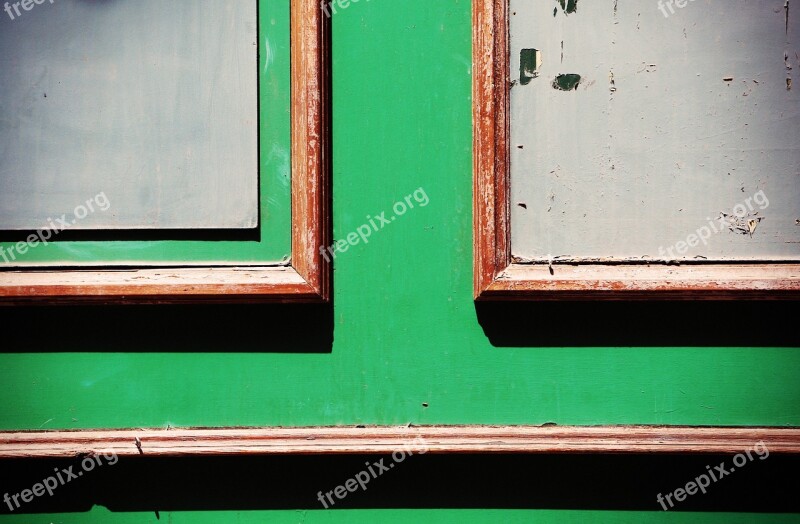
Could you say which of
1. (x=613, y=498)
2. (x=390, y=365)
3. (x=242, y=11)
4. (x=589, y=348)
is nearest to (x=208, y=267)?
(x=390, y=365)

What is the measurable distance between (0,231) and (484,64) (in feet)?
3.43

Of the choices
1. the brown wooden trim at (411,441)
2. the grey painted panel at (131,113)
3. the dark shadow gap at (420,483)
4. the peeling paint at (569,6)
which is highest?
the peeling paint at (569,6)

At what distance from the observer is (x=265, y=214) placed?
1.03 metres

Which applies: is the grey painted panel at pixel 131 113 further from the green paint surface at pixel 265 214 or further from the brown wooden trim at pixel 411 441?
the brown wooden trim at pixel 411 441

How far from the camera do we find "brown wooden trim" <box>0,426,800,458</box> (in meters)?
0.99

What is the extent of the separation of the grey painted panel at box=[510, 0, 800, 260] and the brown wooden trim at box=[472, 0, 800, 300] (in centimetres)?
3

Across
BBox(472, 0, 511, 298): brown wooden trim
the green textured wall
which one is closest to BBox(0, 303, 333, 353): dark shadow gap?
the green textured wall

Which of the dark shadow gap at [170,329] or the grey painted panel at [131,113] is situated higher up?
the grey painted panel at [131,113]

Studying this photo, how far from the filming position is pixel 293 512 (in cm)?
104

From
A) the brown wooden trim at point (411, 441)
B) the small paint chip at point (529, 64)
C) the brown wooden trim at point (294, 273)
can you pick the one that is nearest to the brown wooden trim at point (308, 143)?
the brown wooden trim at point (294, 273)

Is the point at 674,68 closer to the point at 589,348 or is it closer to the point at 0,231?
the point at 589,348

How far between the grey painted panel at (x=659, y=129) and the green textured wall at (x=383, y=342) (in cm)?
15

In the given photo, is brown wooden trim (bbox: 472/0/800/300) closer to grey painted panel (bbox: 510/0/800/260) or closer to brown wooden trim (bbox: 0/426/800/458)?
grey painted panel (bbox: 510/0/800/260)

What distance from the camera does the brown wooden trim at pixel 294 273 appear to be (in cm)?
99
